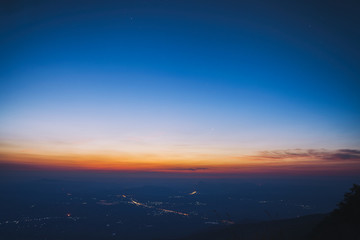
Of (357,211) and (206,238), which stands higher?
(357,211)

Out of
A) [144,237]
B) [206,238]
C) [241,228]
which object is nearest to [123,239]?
[144,237]

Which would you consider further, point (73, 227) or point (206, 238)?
point (73, 227)

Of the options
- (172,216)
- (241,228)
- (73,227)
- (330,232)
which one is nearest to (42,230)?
(73,227)

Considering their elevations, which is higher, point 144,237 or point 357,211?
point 357,211

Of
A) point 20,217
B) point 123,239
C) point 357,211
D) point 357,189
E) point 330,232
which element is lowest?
point 20,217

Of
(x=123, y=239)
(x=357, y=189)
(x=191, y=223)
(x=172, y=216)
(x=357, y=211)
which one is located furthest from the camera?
(x=172, y=216)

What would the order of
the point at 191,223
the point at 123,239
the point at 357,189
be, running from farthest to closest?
the point at 191,223, the point at 123,239, the point at 357,189

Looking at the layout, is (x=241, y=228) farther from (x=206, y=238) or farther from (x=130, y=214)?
(x=130, y=214)

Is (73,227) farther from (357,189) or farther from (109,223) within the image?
(357,189)

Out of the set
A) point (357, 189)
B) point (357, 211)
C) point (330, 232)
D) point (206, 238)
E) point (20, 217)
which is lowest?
point (20, 217)
